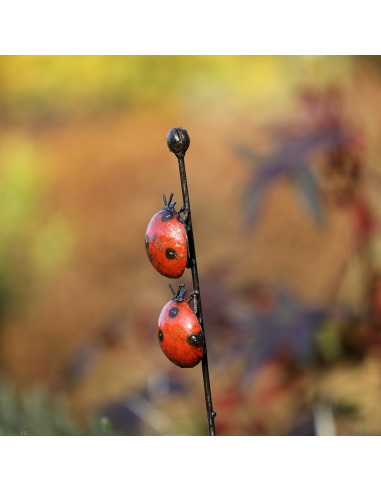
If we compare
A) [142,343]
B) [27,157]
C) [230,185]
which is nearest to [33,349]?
[142,343]

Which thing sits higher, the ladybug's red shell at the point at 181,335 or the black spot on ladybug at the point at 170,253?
the black spot on ladybug at the point at 170,253

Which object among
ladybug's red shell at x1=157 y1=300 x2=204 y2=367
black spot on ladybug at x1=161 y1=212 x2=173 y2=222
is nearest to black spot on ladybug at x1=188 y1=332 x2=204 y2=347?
ladybug's red shell at x1=157 y1=300 x2=204 y2=367

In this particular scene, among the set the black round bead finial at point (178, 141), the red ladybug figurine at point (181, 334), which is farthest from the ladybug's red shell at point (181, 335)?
the black round bead finial at point (178, 141)

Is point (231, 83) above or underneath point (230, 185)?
above

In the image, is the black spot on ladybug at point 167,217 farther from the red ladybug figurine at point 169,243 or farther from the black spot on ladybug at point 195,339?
the black spot on ladybug at point 195,339

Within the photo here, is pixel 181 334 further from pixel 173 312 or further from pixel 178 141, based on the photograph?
pixel 178 141

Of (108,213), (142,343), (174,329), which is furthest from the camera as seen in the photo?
(108,213)

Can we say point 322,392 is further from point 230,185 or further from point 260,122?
point 260,122

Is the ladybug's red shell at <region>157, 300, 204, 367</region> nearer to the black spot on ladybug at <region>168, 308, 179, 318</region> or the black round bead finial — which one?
the black spot on ladybug at <region>168, 308, 179, 318</region>
